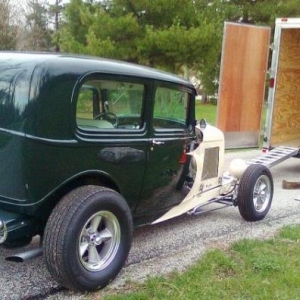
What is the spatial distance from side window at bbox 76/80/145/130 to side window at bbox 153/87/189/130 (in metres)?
0.23

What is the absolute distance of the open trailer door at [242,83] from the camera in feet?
28.7

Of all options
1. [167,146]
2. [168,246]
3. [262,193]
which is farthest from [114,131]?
[262,193]

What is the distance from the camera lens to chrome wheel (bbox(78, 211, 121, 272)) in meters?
3.94

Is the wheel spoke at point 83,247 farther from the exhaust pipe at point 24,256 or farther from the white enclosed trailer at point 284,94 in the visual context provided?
the white enclosed trailer at point 284,94

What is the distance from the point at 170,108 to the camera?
198 inches

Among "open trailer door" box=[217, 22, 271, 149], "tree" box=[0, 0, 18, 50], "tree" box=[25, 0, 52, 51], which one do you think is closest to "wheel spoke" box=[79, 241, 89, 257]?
"open trailer door" box=[217, 22, 271, 149]

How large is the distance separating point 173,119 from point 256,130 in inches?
192

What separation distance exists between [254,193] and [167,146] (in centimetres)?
156

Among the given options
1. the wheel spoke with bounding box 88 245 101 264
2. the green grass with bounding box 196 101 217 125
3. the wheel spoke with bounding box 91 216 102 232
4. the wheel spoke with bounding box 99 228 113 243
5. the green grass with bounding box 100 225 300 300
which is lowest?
the green grass with bounding box 100 225 300 300

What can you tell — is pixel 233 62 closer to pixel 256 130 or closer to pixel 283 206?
pixel 256 130

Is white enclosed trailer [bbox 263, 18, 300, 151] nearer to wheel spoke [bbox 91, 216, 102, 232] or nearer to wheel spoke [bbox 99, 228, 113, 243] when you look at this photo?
wheel spoke [bbox 99, 228, 113, 243]

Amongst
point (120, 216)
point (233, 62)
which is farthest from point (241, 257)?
point (233, 62)

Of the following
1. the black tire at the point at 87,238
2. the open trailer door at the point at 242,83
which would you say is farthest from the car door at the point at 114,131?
the open trailer door at the point at 242,83

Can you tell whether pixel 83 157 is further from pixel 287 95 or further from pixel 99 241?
pixel 287 95
